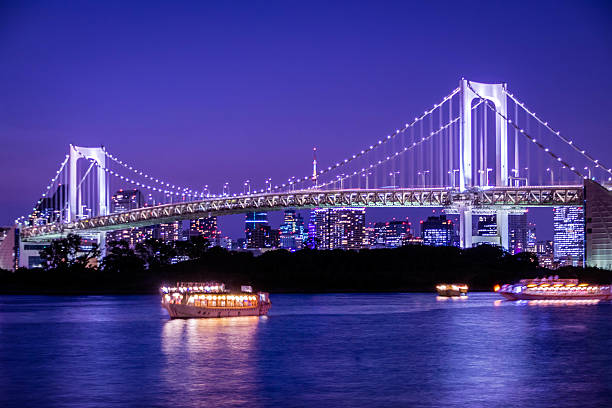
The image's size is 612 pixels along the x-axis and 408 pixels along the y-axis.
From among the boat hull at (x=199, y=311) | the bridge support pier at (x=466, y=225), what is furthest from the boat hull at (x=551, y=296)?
the boat hull at (x=199, y=311)

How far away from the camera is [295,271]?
283 feet

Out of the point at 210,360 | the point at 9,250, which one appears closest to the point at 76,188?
the point at 9,250

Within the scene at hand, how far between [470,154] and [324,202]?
1245 centimetres

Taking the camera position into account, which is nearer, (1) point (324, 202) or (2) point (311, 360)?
(2) point (311, 360)

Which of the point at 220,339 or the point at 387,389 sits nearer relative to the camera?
the point at 387,389

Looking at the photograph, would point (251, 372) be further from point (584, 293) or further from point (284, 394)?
point (584, 293)

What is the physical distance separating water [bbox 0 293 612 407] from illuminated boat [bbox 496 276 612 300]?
49.4ft

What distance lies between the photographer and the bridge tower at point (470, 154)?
65312 millimetres

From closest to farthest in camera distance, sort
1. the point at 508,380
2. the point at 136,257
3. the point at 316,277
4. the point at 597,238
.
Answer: the point at 508,380 < the point at 597,238 < the point at 316,277 < the point at 136,257

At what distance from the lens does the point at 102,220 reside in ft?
271

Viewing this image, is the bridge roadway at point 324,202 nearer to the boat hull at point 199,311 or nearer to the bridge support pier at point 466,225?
the bridge support pier at point 466,225

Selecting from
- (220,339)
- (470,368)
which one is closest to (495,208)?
(220,339)

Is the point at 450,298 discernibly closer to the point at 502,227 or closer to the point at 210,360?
the point at 502,227

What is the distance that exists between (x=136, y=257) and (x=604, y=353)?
64758 millimetres
